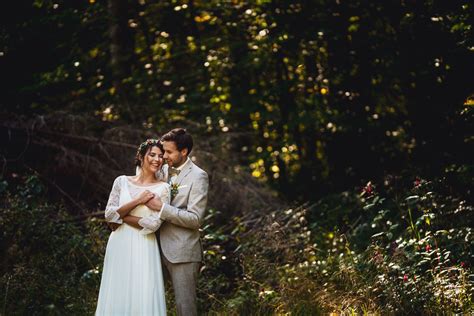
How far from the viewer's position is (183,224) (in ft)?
17.4

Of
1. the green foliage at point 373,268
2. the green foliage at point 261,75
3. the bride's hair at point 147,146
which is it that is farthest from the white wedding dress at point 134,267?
the green foliage at point 261,75

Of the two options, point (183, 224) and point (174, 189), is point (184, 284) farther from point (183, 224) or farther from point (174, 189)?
point (174, 189)

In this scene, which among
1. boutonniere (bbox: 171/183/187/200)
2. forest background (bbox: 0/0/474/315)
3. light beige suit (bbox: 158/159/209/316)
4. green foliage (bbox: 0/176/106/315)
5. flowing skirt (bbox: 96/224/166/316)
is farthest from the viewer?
green foliage (bbox: 0/176/106/315)

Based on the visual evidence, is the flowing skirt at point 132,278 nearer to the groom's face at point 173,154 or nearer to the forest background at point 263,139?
the groom's face at point 173,154

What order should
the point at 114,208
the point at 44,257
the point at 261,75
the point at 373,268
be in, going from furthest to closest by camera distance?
the point at 261,75 < the point at 44,257 < the point at 373,268 < the point at 114,208

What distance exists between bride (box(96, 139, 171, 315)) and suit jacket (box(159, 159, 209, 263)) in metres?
0.10

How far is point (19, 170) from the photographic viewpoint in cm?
890

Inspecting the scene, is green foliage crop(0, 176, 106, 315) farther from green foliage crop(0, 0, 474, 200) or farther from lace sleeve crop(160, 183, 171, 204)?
green foliage crop(0, 0, 474, 200)

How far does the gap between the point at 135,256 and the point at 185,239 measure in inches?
16.8

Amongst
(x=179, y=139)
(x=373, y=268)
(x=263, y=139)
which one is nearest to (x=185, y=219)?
(x=179, y=139)

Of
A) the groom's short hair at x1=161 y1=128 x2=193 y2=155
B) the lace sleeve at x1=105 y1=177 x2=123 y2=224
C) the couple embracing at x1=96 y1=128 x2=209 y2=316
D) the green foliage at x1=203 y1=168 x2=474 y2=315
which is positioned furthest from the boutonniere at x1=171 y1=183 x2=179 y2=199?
the green foliage at x1=203 y1=168 x2=474 y2=315

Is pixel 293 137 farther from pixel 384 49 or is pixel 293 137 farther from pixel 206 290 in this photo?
pixel 206 290

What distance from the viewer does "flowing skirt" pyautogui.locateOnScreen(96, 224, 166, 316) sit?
5281 millimetres

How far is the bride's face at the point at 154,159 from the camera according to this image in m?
5.55
